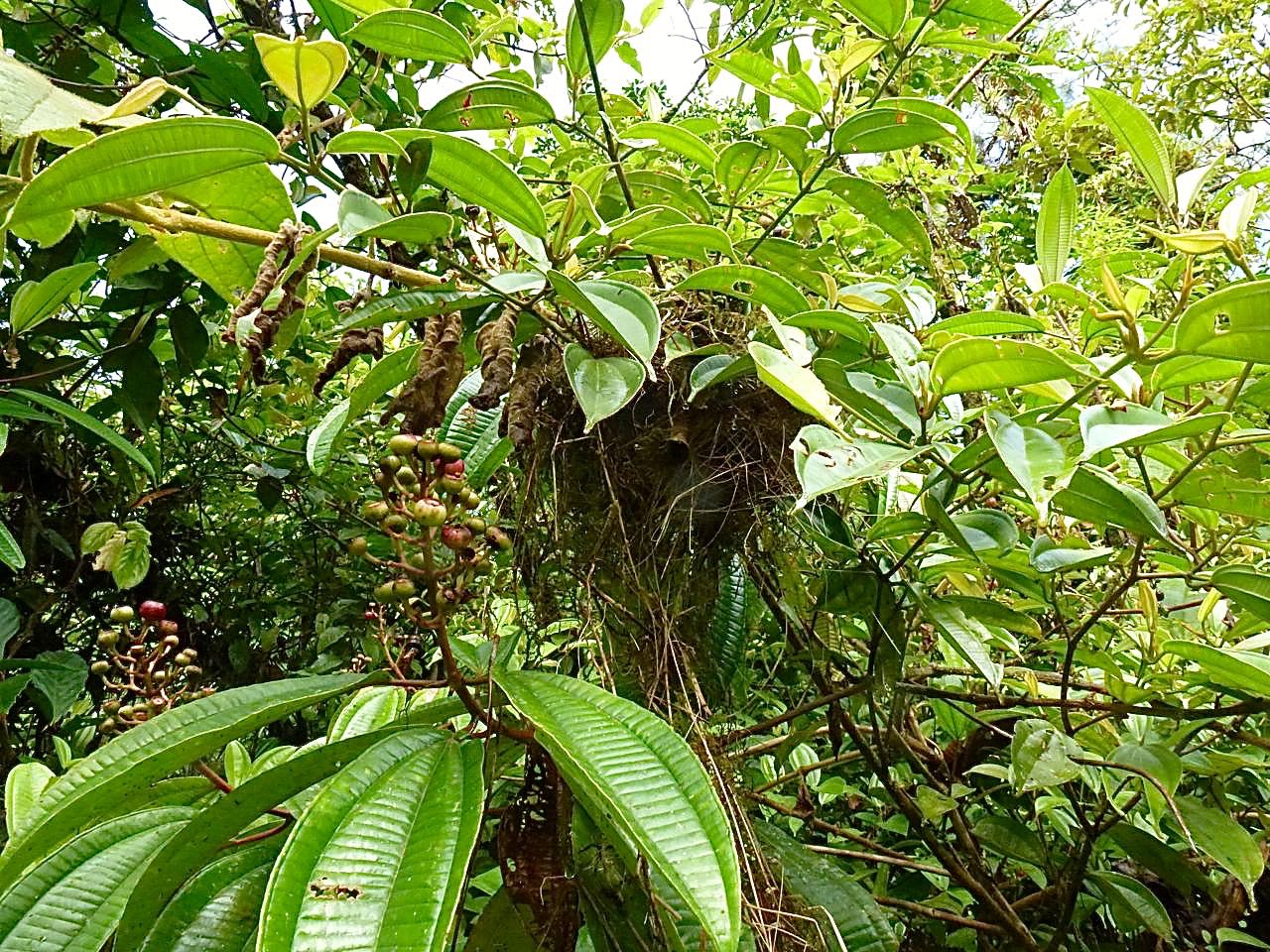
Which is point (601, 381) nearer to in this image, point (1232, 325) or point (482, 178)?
point (482, 178)

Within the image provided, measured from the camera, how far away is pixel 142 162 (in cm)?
44

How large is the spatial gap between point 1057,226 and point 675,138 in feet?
1.13

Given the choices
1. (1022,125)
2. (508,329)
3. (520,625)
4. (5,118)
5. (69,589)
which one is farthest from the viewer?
(1022,125)

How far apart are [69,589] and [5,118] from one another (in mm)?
1466

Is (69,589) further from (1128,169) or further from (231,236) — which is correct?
(1128,169)

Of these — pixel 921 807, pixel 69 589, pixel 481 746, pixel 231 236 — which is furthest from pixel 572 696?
pixel 69 589

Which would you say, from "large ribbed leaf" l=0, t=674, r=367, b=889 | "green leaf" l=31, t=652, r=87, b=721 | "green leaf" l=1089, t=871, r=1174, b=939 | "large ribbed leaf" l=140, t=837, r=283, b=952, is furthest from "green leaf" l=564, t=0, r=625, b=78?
"green leaf" l=31, t=652, r=87, b=721

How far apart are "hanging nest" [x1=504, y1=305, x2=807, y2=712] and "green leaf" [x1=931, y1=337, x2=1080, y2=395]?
0.18 meters

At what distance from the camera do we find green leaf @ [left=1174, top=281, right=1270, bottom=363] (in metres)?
0.44

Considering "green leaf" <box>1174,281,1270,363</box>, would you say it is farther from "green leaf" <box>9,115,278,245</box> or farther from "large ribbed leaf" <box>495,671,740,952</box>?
"green leaf" <box>9,115,278,245</box>

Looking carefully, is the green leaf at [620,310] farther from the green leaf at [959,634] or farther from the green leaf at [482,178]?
the green leaf at [959,634]

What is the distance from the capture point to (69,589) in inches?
63.8

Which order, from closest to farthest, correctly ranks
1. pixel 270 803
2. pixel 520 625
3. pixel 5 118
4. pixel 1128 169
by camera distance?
1. pixel 5 118
2. pixel 270 803
3. pixel 520 625
4. pixel 1128 169

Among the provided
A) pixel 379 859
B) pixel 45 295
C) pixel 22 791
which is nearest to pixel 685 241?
pixel 379 859
